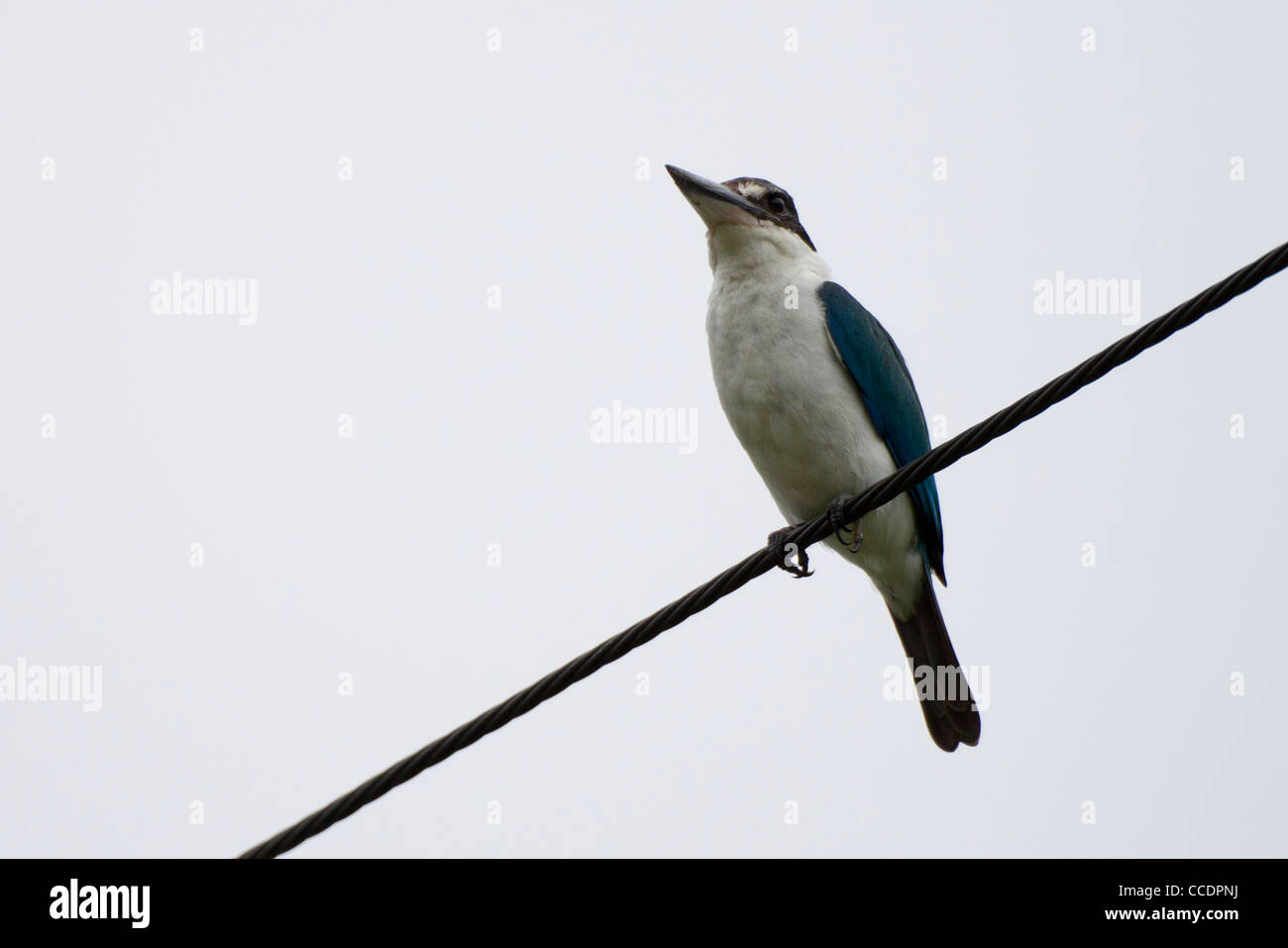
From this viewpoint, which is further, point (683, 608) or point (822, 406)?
point (822, 406)

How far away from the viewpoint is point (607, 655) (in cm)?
324

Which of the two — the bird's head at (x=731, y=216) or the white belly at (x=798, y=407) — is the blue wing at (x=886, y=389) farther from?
the bird's head at (x=731, y=216)

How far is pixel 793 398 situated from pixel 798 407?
0.04 metres

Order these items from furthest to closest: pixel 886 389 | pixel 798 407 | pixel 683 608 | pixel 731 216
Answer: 1. pixel 731 216
2. pixel 886 389
3. pixel 798 407
4. pixel 683 608

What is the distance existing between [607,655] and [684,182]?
106 inches

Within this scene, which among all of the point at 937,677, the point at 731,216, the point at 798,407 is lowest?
the point at 937,677

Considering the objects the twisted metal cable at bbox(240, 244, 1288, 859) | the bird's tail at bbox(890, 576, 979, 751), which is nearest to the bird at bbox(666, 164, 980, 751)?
the bird's tail at bbox(890, 576, 979, 751)

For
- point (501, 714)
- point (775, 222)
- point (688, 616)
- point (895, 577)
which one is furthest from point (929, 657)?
point (501, 714)

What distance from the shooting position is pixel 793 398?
4762 mm

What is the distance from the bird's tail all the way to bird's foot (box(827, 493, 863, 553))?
49cm

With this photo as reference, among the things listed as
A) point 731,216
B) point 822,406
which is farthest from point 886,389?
point 731,216

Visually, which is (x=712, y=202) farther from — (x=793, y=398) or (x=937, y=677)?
(x=937, y=677)

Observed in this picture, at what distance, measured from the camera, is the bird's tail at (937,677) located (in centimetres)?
526

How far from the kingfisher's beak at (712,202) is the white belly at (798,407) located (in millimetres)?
265
